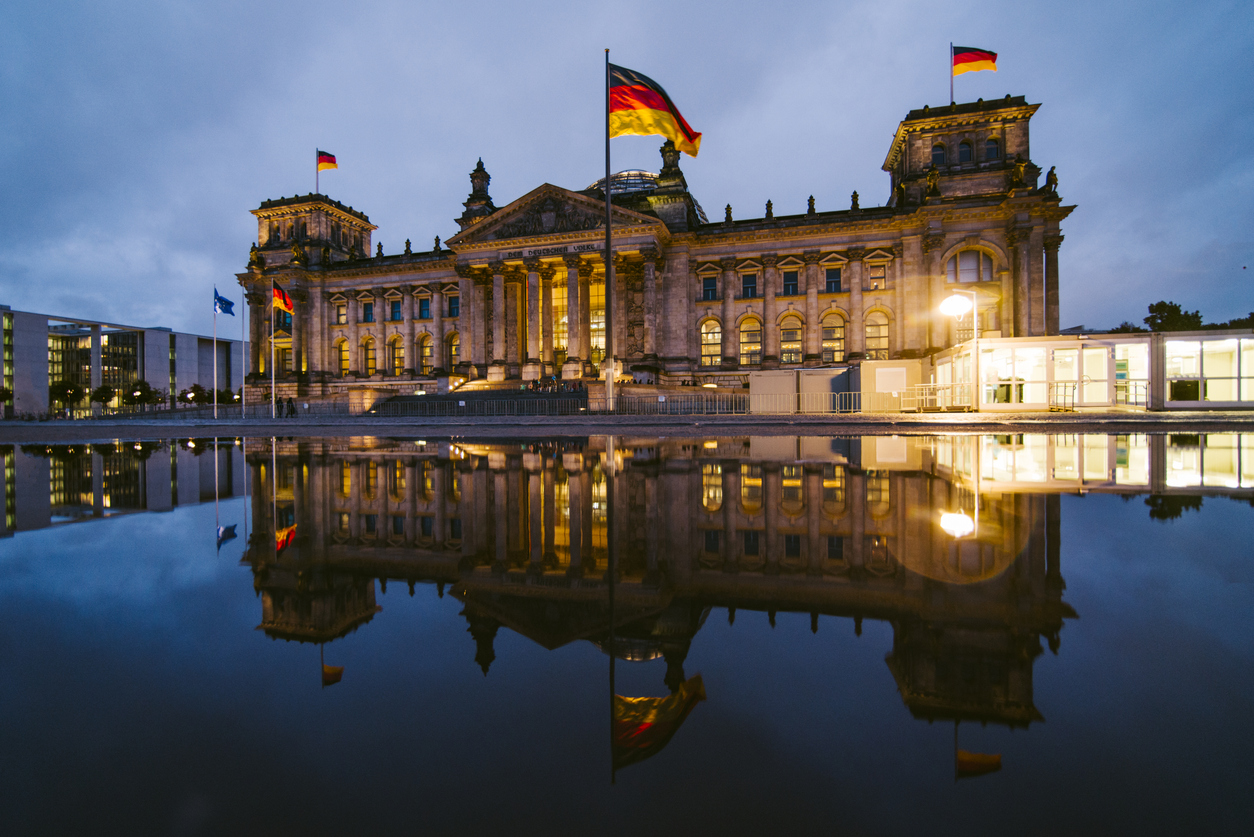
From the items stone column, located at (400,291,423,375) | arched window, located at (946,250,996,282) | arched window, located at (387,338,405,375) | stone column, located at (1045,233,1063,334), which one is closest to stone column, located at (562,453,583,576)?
arched window, located at (946,250,996,282)

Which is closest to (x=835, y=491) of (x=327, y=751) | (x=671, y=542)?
(x=671, y=542)

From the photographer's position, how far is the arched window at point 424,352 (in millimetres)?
54562

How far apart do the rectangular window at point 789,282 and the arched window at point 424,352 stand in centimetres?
3299

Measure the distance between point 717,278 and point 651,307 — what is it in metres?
6.35

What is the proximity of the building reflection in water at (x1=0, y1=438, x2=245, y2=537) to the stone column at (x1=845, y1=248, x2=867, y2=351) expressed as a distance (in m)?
42.0

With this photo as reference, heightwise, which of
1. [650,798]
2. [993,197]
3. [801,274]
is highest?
[993,197]

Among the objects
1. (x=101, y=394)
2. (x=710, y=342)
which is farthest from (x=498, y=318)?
(x=101, y=394)

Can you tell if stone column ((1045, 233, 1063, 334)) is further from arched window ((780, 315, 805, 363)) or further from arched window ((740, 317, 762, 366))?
arched window ((740, 317, 762, 366))

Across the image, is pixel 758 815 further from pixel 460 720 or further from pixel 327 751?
pixel 327 751

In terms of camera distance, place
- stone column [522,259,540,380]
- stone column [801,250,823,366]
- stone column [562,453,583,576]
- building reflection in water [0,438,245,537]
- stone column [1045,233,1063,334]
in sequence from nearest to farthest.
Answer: stone column [562,453,583,576]
building reflection in water [0,438,245,537]
stone column [1045,233,1063,334]
stone column [801,250,823,366]
stone column [522,259,540,380]

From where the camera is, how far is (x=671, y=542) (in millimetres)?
3637

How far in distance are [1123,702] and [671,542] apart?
7.83ft

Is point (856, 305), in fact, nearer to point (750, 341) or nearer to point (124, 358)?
point (750, 341)

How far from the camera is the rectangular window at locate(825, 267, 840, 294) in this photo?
4456cm
